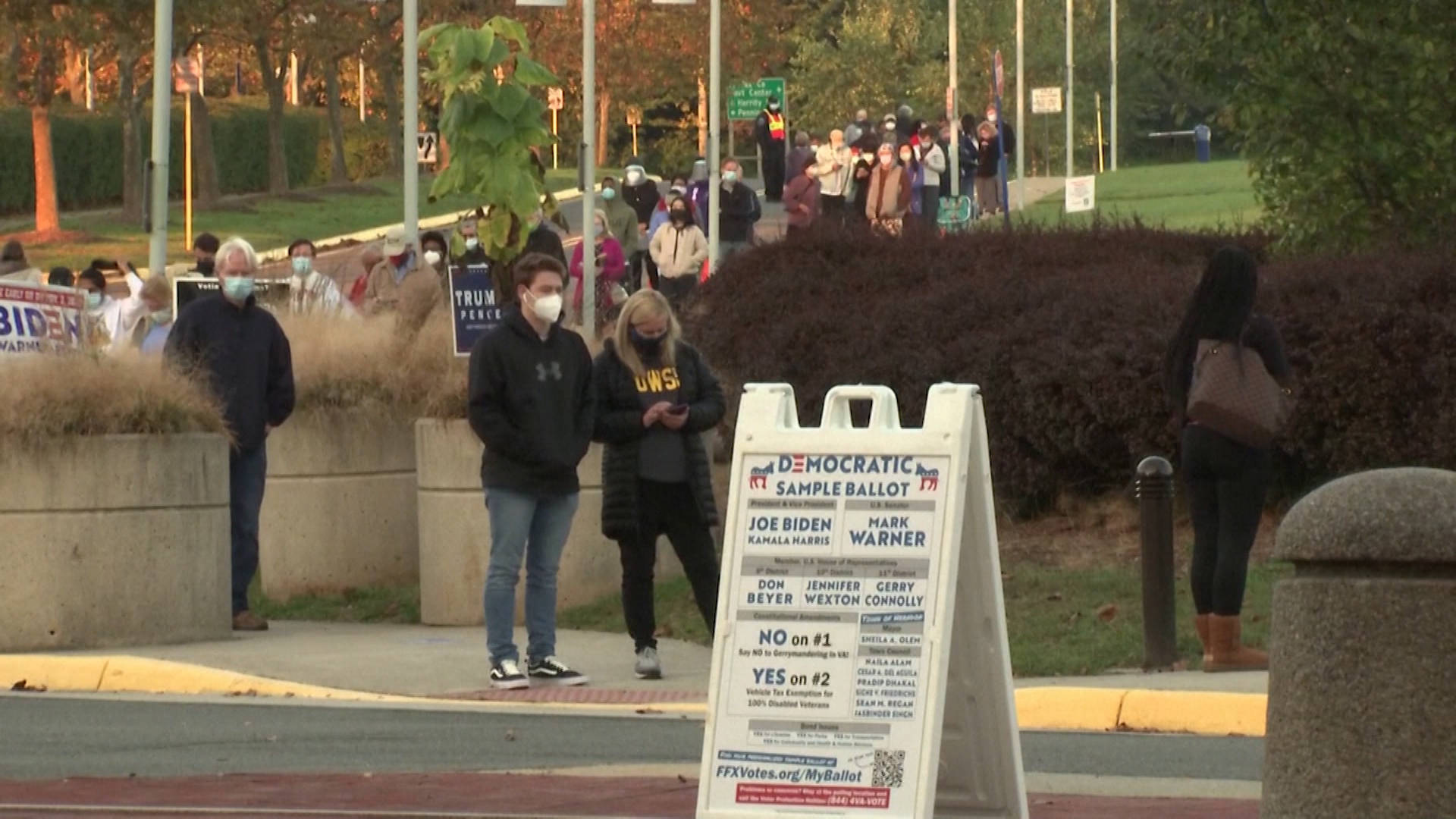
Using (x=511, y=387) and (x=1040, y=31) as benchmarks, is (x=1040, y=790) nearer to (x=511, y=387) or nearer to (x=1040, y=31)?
(x=511, y=387)

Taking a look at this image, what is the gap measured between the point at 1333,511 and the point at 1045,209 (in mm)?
43850

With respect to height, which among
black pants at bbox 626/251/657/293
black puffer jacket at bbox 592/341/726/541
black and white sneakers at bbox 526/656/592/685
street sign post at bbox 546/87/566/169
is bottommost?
black and white sneakers at bbox 526/656/592/685

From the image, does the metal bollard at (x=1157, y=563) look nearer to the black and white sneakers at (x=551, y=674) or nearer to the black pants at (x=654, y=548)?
the black pants at (x=654, y=548)

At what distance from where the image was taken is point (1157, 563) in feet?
39.1

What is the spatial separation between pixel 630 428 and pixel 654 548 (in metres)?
0.75

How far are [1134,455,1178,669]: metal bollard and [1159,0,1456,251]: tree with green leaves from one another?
5909mm

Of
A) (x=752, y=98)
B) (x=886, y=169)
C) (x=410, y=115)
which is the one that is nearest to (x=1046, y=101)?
(x=752, y=98)

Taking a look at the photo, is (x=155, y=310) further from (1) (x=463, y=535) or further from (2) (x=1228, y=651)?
(2) (x=1228, y=651)

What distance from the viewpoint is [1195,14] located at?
62.2 feet

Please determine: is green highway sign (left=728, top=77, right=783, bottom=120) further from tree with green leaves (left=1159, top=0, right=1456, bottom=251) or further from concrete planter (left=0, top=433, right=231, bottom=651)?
concrete planter (left=0, top=433, right=231, bottom=651)

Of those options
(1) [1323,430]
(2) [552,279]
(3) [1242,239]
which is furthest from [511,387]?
(3) [1242,239]

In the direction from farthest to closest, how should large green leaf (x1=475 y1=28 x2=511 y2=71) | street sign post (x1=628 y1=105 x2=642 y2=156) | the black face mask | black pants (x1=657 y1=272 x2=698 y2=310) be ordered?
street sign post (x1=628 y1=105 x2=642 y2=156) → black pants (x1=657 y1=272 x2=698 y2=310) → large green leaf (x1=475 y1=28 x2=511 y2=71) → the black face mask

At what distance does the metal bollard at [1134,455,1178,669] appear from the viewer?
11.9 meters

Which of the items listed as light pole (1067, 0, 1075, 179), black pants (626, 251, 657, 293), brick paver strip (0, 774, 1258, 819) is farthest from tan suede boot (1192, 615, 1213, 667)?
light pole (1067, 0, 1075, 179)
